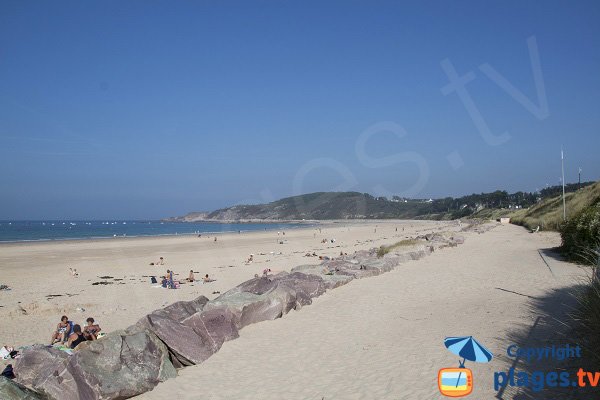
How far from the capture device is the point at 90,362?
6121mm

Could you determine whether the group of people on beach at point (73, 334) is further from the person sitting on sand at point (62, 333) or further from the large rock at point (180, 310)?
the large rock at point (180, 310)

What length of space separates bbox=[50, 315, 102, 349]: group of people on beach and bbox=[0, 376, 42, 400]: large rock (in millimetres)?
3058

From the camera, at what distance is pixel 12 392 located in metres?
5.13

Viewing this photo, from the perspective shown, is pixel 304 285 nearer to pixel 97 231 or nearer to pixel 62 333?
pixel 62 333

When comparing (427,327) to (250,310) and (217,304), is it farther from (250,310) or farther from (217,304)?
(217,304)

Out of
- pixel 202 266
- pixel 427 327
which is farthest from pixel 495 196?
pixel 427 327

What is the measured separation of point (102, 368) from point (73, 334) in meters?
2.85

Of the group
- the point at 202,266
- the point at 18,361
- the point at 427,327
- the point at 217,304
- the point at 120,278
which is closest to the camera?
the point at 18,361

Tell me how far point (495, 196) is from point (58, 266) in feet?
429

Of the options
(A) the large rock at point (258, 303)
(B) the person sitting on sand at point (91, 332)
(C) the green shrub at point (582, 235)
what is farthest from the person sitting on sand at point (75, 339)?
(C) the green shrub at point (582, 235)

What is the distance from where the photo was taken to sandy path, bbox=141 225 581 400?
574 centimetres

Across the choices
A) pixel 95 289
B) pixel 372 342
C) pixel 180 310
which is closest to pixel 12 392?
pixel 180 310

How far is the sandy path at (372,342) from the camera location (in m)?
5.74

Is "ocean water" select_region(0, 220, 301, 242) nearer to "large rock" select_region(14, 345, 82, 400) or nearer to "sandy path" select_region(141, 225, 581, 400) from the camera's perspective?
"large rock" select_region(14, 345, 82, 400)
